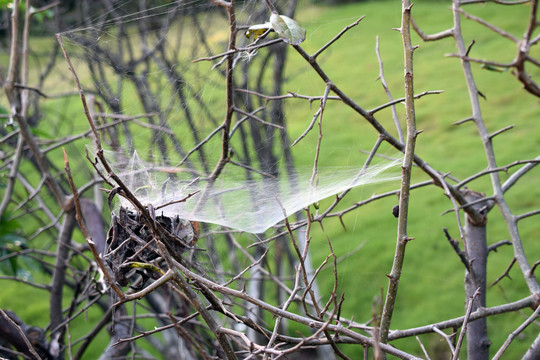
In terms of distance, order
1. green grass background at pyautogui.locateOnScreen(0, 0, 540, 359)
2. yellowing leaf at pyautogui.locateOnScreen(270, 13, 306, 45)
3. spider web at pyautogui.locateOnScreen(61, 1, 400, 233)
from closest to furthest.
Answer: yellowing leaf at pyautogui.locateOnScreen(270, 13, 306, 45) < spider web at pyautogui.locateOnScreen(61, 1, 400, 233) < green grass background at pyautogui.locateOnScreen(0, 0, 540, 359)

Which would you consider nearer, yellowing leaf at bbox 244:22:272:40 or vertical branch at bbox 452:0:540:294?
yellowing leaf at bbox 244:22:272:40

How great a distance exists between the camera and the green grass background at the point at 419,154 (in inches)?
158

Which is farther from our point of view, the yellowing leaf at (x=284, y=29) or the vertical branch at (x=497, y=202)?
the vertical branch at (x=497, y=202)

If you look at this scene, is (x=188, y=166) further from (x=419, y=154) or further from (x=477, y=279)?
(x=419, y=154)

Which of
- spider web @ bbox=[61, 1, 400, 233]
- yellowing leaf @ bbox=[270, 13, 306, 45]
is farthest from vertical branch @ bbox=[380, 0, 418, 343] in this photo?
spider web @ bbox=[61, 1, 400, 233]

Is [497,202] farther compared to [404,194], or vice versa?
[497,202]

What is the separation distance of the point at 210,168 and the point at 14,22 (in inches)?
38.9

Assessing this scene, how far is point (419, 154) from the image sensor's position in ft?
20.6

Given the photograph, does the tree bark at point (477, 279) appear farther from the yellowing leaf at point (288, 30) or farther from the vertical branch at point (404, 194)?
the yellowing leaf at point (288, 30)

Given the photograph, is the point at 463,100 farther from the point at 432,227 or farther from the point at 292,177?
the point at 292,177

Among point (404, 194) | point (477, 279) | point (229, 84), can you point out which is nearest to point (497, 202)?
point (477, 279)

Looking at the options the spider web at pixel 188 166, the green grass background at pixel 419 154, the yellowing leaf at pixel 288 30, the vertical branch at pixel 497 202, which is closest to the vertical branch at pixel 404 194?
the yellowing leaf at pixel 288 30

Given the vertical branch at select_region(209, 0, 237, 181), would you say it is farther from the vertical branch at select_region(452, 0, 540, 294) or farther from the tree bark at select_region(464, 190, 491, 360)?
the tree bark at select_region(464, 190, 491, 360)

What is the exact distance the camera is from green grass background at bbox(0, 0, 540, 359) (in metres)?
4.01
